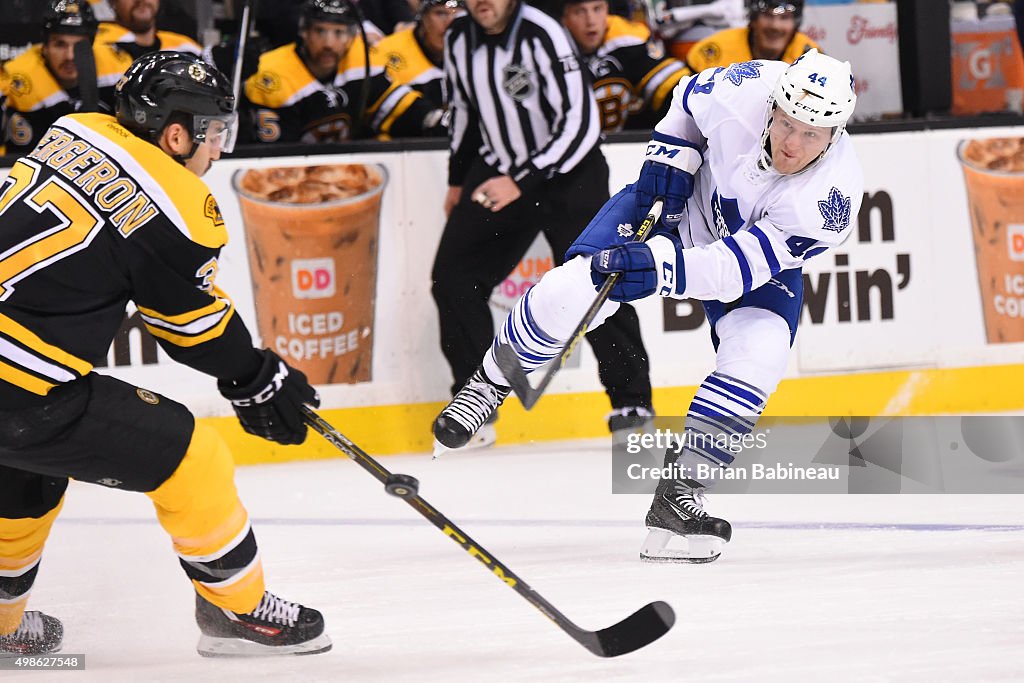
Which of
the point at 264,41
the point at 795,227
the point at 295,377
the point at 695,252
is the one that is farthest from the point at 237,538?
the point at 264,41

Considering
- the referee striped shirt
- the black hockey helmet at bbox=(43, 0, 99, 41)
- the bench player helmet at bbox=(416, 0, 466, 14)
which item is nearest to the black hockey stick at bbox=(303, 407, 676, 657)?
the referee striped shirt

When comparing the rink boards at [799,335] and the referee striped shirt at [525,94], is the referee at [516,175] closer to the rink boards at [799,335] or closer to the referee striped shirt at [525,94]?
the referee striped shirt at [525,94]

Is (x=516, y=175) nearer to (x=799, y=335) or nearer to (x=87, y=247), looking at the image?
(x=799, y=335)

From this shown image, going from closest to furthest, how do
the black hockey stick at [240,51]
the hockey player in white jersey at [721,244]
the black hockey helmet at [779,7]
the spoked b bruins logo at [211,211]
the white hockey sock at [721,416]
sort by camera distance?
the spoked b bruins logo at [211,211], the hockey player in white jersey at [721,244], the white hockey sock at [721,416], the black hockey stick at [240,51], the black hockey helmet at [779,7]

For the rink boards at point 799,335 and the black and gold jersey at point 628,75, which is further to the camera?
the black and gold jersey at point 628,75

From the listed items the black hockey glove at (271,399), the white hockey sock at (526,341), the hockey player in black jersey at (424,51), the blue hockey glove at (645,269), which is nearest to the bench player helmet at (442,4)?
the hockey player in black jersey at (424,51)

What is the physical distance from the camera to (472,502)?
3980mm

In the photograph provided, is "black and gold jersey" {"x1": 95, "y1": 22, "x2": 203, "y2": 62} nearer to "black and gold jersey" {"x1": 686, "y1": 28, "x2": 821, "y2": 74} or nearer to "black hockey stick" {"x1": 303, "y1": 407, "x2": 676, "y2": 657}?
"black and gold jersey" {"x1": 686, "y1": 28, "x2": 821, "y2": 74}

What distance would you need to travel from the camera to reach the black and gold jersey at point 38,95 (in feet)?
15.4

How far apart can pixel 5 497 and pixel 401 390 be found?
237 centimetres

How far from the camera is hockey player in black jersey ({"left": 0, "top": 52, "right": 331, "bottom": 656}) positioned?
7.48 feet

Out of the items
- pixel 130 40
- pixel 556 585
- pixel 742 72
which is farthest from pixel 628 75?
pixel 556 585

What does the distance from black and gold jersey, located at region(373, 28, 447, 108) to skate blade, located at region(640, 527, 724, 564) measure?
7.93 ft

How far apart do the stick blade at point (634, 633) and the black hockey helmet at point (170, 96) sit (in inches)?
45.9
